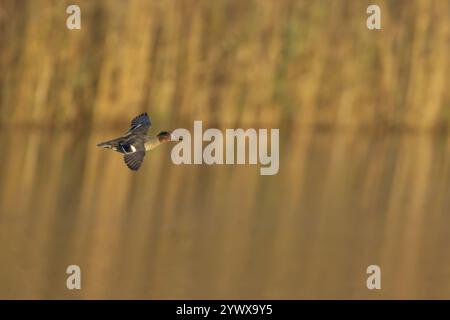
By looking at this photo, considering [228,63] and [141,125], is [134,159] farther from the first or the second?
[228,63]

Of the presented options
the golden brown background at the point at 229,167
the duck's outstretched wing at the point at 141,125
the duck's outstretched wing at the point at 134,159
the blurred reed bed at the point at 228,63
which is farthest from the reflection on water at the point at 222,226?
the blurred reed bed at the point at 228,63

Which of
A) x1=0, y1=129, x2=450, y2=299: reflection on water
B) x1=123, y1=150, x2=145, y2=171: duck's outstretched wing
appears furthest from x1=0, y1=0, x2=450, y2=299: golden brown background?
x1=123, y1=150, x2=145, y2=171: duck's outstretched wing

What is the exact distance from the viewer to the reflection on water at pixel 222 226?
167 inches

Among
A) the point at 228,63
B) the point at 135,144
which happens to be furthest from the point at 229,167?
the point at 135,144

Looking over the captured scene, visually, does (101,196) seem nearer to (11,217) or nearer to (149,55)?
(11,217)

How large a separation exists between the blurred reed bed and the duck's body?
16.0 feet

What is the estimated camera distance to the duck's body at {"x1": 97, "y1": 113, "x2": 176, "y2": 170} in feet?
13.6

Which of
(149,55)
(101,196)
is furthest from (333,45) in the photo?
(101,196)

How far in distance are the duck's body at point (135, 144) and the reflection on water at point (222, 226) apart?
1.53 ft

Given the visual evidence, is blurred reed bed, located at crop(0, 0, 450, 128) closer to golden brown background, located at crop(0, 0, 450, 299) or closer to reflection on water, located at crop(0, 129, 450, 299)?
golden brown background, located at crop(0, 0, 450, 299)

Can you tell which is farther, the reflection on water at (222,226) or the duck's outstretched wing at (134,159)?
the reflection on water at (222,226)

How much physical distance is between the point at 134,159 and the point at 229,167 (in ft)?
12.0

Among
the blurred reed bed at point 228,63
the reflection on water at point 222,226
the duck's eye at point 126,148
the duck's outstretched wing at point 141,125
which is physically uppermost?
the blurred reed bed at point 228,63

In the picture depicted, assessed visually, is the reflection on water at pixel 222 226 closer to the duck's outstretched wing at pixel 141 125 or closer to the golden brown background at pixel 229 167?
the golden brown background at pixel 229 167
